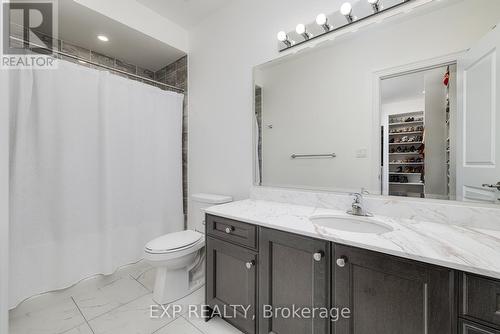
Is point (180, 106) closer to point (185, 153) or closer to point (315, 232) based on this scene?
point (185, 153)

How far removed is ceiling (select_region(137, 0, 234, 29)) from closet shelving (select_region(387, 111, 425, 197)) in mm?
1856

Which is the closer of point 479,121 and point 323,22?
point 479,121

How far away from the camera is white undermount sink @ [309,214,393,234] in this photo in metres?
1.16

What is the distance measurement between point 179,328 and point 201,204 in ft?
3.10

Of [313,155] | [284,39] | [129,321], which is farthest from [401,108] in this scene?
[129,321]

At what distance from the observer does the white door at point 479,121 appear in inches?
38.6

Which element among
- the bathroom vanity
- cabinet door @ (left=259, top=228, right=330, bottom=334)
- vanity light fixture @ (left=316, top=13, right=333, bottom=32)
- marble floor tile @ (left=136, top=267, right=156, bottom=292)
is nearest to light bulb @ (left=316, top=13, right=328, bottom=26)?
vanity light fixture @ (left=316, top=13, right=333, bottom=32)

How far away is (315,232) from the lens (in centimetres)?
98

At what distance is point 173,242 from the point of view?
5.40ft

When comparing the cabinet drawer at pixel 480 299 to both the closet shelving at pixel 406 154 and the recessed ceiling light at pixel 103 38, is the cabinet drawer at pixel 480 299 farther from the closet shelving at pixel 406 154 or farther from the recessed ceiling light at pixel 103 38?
the recessed ceiling light at pixel 103 38

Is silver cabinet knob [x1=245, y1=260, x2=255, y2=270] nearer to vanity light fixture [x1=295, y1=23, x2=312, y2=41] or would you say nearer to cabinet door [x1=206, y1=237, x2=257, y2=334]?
cabinet door [x1=206, y1=237, x2=257, y2=334]

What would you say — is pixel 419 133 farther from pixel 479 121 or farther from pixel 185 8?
pixel 185 8

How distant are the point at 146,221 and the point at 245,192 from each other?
1106 millimetres

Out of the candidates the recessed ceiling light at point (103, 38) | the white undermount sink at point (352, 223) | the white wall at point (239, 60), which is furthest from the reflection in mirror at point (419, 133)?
the recessed ceiling light at point (103, 38)
